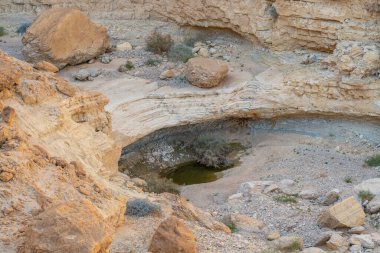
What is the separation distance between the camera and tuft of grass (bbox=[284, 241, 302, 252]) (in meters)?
9.75

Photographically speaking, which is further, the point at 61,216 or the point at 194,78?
the point at 194,78

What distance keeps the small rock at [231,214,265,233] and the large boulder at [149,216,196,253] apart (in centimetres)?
324

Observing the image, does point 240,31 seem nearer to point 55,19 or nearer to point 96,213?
point 55,19

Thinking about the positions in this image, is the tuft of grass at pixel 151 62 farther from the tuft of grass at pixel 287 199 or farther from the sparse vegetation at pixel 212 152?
the tuft of grass at pixel 287 199

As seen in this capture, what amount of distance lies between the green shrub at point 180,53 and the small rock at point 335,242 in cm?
1066

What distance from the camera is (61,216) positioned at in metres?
6.54

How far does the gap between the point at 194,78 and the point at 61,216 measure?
11530 millimetres

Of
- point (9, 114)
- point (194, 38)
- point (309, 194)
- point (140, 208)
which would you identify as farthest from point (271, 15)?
point (9, 114)

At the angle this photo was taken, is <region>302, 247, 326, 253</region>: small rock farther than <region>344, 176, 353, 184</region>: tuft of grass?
No

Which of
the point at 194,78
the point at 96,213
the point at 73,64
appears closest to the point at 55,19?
the point at 73,64

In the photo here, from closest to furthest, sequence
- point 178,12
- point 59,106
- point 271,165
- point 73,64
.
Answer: point 59,106 < point 271,165 < point 73,64 < point 178,12

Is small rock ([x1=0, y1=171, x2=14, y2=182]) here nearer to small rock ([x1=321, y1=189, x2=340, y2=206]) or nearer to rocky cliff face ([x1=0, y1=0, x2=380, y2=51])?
small rock ([x1=321, y1=189, x2=340, y2=206])

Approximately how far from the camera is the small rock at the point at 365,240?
972 centimetres

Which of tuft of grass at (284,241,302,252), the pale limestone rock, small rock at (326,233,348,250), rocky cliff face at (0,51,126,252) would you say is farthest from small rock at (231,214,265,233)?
the pale limestone rock
